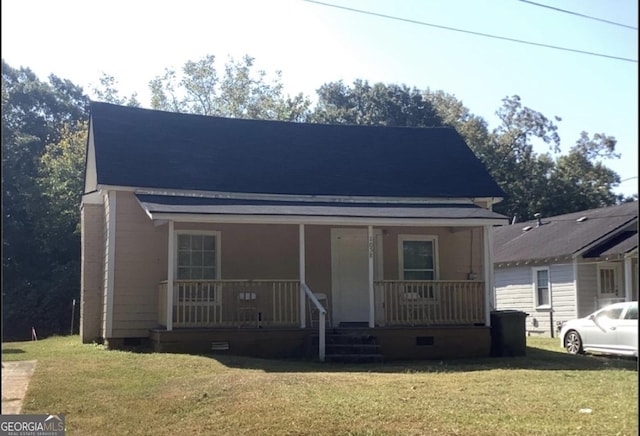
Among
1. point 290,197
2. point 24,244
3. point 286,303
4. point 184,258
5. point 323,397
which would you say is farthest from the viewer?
point 24,244

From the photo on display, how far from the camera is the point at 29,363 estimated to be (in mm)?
11289

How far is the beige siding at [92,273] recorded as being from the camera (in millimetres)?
15953

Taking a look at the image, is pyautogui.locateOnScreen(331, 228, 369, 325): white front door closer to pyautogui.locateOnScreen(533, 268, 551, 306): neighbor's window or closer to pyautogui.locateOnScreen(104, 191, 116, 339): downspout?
pyautogui.locateOnScreen(104, 191, 116, 339): downspout

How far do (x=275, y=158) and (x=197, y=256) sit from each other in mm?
3417

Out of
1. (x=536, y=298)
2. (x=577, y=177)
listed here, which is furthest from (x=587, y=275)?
(x=577, y=177)

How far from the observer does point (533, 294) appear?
19.1 m

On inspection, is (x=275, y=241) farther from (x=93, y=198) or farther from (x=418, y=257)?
(x=93, y=198)

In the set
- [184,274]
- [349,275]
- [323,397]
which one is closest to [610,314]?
[349,275]

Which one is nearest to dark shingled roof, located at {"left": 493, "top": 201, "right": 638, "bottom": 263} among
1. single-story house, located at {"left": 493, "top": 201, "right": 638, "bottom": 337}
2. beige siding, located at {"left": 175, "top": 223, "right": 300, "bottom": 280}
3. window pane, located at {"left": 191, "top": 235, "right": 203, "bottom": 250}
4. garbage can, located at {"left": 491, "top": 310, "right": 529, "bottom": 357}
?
single-story house, located at {"left": 493, "top": 201, "right": 638, "bottom": 337}

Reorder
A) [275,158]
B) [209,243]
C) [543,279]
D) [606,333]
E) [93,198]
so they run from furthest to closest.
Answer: [543,279]
[275,158]
[93,198]
[209,243]
[606,333]

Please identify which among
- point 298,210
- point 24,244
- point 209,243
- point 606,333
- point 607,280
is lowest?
point 606,333

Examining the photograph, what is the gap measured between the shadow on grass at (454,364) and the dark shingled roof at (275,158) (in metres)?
4.44

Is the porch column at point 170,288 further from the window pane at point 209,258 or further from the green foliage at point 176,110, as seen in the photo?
the green foliage at point 176,110

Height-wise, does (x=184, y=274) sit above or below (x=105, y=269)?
below
